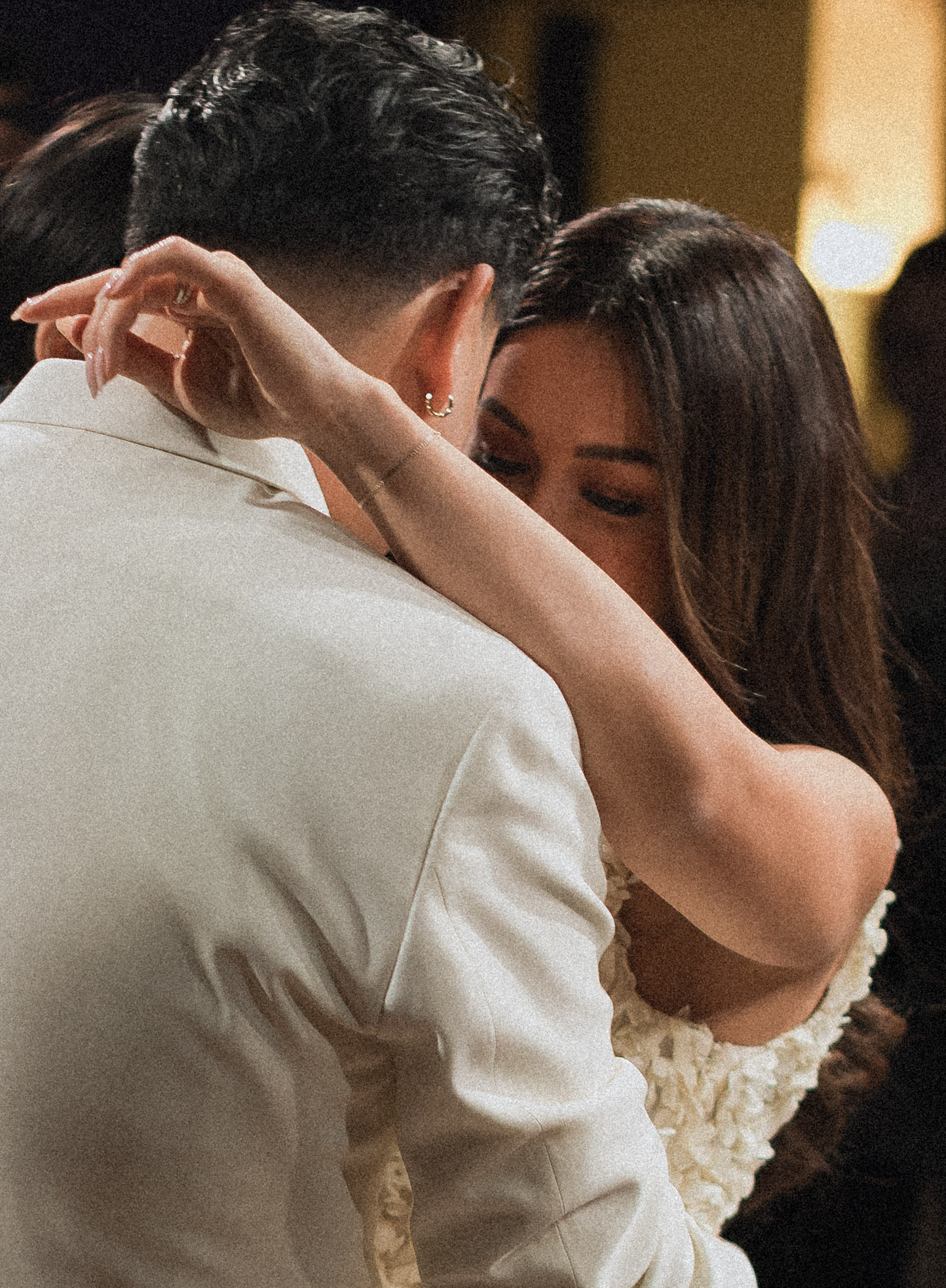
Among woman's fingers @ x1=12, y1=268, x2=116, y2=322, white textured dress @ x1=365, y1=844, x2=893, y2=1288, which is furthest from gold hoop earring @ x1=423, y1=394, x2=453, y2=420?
white textured dress @ x1=365, y1=844, x2=893, y2=1288

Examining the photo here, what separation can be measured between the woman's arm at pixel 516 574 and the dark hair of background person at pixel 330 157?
0.07m

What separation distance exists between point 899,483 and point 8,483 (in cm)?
194

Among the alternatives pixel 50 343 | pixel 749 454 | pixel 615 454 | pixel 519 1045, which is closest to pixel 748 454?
pixel 749 454

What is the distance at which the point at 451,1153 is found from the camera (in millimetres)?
696

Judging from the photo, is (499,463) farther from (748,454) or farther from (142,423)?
(142,423)

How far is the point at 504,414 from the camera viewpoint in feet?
4.31

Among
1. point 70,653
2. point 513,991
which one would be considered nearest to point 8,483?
point 70,653

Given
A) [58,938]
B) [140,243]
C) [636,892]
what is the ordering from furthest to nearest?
[636,892] < [140,243] < [58,938]

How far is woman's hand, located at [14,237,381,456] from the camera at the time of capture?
691 millimetres

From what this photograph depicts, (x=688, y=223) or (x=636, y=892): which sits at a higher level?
(x=688, y=223)

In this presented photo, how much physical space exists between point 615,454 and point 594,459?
0.07ft

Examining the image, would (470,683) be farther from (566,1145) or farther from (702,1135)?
(702,1135)

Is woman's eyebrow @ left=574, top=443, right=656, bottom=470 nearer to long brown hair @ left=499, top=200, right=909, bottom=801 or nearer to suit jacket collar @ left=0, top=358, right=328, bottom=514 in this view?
long brown hair @ left=499, top=200, right=909, bottom=801

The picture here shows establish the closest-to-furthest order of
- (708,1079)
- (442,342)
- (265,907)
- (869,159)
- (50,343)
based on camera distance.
Result: (265,907)
(442,342)
(50,343)
(708,1079)
(869,159)
